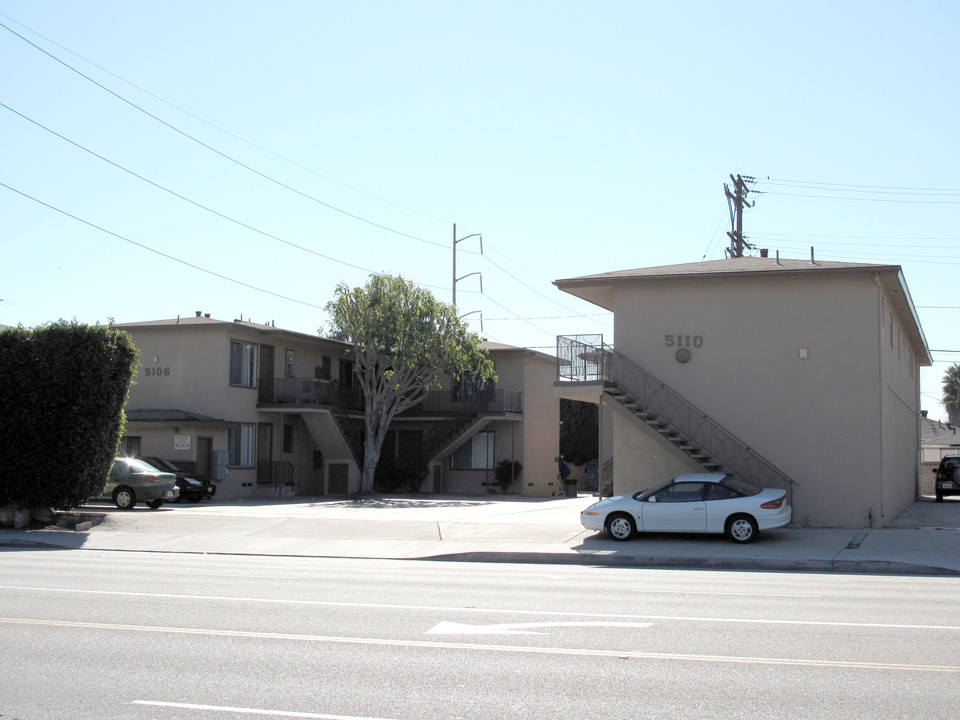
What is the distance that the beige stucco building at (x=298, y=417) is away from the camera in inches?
1372

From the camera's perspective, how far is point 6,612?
1055cm

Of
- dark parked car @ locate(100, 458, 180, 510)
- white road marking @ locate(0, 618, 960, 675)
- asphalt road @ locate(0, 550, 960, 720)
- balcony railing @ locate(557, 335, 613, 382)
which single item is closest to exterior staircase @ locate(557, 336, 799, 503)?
balcony railing @ locate(557, 335, 613, 382)

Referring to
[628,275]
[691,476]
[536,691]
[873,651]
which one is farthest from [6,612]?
[628,275]

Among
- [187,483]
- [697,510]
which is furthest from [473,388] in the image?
[697,510]

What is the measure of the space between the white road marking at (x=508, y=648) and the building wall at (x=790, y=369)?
51.1 feet

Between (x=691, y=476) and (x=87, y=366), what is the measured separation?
12.7 metres

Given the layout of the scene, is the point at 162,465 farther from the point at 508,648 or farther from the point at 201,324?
the point at 508,648

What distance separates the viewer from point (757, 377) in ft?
77.8

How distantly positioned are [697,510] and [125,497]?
1650 centimetres

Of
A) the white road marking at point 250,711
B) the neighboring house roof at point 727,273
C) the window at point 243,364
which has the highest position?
the neighboring house roof at point 727,273

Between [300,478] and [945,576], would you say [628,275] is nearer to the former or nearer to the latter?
[945,576]

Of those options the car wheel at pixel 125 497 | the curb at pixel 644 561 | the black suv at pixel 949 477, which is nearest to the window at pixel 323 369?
the car wheel at pixel 125 497

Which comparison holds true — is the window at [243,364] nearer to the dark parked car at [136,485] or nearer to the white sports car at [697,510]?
the dark parked car at [136,485]

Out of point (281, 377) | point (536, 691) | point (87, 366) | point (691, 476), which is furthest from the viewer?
point (281, 377)
